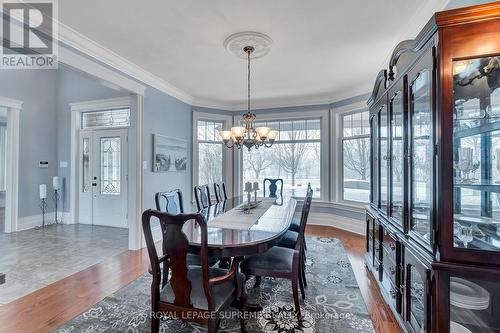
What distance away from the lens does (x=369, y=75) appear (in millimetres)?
4102

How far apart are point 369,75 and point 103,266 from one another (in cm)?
484

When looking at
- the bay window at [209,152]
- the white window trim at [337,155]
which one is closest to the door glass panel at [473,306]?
the white window trim at [337,155]

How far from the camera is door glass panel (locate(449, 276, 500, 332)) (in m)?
1.40

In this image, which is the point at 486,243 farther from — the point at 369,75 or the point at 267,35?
the point at 369,75

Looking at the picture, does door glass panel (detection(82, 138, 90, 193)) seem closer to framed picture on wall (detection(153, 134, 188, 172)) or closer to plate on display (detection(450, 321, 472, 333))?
framed picture on wall (detection(153, 134, 188, 172))

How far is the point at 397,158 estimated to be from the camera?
218cm

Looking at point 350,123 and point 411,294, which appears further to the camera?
point 350,123

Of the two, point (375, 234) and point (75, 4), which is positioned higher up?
point (75, 4)

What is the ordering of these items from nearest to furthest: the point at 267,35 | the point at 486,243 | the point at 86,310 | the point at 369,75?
1. the point at 486,243
2. the point at 86,310
3. the point at 267,35
4. the point at 369,75

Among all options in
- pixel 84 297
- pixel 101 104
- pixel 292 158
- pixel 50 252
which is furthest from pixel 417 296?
pixel 101 104

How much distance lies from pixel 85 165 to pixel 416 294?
6.19 metres

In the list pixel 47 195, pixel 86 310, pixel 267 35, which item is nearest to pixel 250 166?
pixel 267 35

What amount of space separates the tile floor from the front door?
28cm

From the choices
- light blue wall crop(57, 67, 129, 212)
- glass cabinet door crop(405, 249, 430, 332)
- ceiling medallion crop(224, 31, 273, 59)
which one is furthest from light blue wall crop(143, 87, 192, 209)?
glass cabinet door crop(405, 249, 430, 332)
